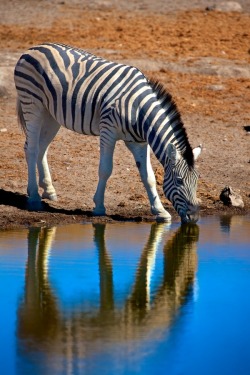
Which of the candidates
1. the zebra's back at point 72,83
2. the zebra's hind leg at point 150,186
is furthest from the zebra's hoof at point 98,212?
the zebra's back at point 72,83

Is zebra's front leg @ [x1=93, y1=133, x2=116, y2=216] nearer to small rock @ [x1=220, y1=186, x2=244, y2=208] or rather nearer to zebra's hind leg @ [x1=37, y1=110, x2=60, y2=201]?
zebra's hind leg @ [x1=37, y1=110, x2=60, y2=201]

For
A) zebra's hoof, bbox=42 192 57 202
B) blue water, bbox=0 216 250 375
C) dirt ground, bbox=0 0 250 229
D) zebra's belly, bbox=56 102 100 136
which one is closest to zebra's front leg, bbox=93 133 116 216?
dirt ground, bbox=0 0 250 229

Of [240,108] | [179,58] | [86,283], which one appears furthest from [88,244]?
[179,58]

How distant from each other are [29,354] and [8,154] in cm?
739

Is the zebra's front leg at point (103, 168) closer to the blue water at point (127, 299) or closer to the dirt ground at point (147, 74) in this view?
the dirt ground at point (147, 74)

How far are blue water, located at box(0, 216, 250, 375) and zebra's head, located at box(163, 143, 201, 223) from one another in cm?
20

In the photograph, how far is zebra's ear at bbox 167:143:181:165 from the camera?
467 inches

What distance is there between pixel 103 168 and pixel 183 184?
3.22ft

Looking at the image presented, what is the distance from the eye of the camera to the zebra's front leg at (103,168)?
1229 cm

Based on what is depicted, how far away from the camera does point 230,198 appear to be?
13.3m

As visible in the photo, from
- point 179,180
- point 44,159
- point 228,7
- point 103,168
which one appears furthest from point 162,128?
point 228,7

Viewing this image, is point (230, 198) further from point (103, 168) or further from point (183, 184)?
point (103, 168)

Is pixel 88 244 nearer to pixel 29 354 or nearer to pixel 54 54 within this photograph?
pixel 54 54

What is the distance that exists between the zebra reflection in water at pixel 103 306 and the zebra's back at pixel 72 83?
158cm
